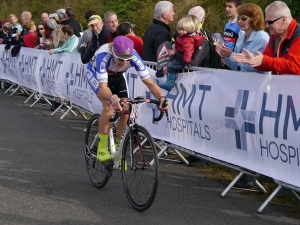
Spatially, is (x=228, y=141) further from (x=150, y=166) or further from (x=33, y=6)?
(x=33, y=6)

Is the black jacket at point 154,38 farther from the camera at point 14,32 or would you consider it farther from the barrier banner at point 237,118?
the camera at point 14,32

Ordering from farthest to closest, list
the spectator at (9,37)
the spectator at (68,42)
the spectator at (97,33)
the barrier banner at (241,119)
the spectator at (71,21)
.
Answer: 1. the spectator at (9,37)
2. the spectator at (71,21)
3. the spectator at (68,42)
4. the spectator at (97,33)
5. the barrier banner at (241,119)

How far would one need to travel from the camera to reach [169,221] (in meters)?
6.64

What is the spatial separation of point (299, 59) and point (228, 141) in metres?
1.34

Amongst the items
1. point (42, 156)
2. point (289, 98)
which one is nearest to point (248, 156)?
point (289, 98)

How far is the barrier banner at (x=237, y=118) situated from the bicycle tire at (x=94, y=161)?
1.23 metres

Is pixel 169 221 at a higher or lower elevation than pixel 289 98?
lower

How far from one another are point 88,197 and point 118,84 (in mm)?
1423

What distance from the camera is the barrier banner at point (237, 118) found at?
6.68 meters

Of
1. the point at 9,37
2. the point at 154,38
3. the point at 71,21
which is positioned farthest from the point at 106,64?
the point at 9,37

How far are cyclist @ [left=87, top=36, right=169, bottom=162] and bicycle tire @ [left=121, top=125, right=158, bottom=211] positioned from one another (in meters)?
0.37

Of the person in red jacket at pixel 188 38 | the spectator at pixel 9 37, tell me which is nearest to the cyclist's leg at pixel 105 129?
Result: the person in red jacket at pixel 188 38

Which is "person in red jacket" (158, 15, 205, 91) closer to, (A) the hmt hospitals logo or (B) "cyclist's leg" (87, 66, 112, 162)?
(A) the hmt hospitals logo

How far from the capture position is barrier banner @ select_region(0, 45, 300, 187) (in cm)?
668
